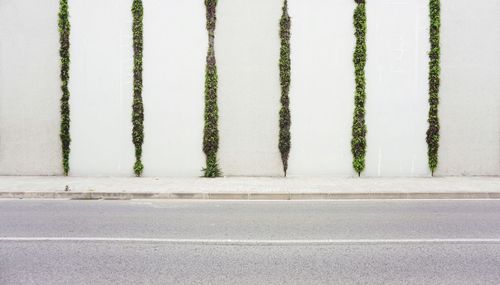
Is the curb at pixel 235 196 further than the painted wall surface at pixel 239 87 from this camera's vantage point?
No

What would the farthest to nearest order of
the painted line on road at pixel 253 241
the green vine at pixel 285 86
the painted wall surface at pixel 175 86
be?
the painted wall surface at pixel 175 86 < the green vine at pixel 285 86 < the painted line on road at pixel 253 241

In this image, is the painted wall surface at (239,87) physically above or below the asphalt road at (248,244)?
above

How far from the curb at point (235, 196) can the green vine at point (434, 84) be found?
3814mm

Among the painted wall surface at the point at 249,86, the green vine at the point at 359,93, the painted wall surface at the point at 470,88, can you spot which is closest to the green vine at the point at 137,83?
the painted wall surface at the point at 249,86

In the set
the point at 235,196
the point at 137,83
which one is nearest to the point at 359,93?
the point at 235,196

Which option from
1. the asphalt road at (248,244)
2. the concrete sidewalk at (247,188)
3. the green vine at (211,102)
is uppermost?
the green vine at (211,102)

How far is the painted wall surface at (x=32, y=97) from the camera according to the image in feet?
51.9

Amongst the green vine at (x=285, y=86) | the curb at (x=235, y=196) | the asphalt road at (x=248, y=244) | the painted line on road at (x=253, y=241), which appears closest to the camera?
the asphalt road at (x=248, y=244)

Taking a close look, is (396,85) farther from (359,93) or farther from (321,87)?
(321,87)

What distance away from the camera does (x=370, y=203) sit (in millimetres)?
11195

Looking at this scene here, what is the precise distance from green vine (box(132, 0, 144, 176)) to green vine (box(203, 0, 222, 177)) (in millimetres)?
2146

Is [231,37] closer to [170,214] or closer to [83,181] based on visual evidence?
[83,181]

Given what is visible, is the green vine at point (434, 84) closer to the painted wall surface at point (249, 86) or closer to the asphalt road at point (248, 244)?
the painted wall surface at point (249, 86)

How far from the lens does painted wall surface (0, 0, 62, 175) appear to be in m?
15.8
